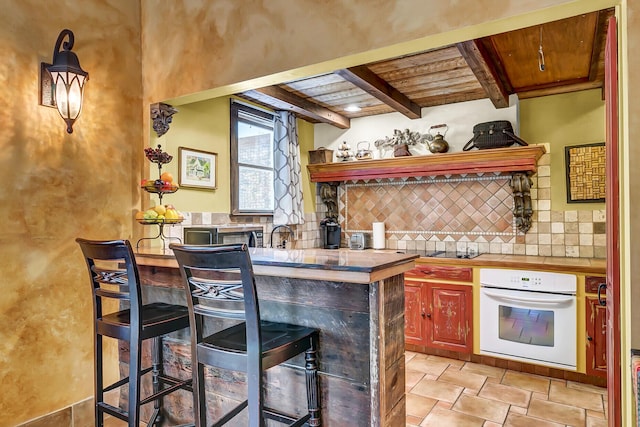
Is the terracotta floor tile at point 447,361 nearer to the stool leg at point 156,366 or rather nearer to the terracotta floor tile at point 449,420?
the terracotta floor tile at point 449,420

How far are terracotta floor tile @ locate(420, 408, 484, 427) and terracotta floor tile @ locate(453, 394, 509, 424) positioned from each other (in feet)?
0.20

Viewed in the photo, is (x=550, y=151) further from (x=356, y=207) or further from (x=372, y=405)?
Answer: (x=372, y=405)

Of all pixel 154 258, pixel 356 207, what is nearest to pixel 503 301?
pixel 356 207

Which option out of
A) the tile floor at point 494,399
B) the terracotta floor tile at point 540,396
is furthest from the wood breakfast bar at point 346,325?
the terracotta floor tile at point 540,396

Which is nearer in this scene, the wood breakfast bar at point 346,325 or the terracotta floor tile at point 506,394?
the wood breakfast bar at point 346,325

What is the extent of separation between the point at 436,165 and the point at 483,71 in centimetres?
122

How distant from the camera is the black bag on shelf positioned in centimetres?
362

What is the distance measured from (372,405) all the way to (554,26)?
2512mm

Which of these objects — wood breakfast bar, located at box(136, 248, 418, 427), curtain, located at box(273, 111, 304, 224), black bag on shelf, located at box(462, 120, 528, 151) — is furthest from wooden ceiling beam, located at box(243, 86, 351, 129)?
wood breakfast bar, located at box(136, 248, 418, 427)

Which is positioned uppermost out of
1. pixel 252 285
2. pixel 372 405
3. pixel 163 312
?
pixel 252 285

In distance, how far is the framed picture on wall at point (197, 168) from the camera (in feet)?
10.3

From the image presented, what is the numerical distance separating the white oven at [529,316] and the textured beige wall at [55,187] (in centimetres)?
300

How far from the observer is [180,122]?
10.2ft

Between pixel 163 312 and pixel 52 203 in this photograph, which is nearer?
pixel 163 312
